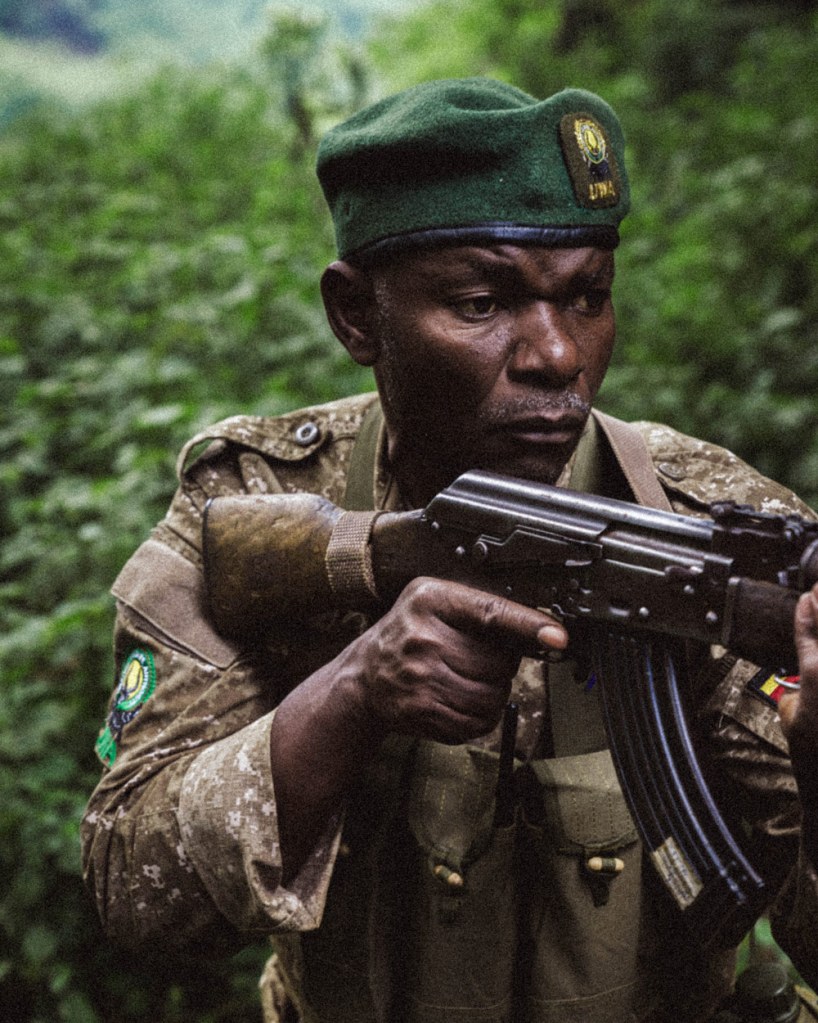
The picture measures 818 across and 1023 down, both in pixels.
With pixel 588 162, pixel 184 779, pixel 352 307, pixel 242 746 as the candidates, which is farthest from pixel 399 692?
pixel 588 162

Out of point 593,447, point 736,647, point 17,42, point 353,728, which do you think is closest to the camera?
point 736,647

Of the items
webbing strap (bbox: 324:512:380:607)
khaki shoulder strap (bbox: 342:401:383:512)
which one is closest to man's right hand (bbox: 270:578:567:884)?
webbing strap (bbox: 324:512:380:607)

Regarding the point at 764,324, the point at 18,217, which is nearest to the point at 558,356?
the point at 764,324

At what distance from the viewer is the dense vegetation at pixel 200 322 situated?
2.87 meters

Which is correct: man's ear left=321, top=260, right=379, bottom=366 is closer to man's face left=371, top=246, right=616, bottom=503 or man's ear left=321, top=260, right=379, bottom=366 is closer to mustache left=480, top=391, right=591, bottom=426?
man's face left=371, top=246, right=616, bottom=503

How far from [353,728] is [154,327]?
176 inches

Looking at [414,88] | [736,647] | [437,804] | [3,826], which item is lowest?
[3,826]

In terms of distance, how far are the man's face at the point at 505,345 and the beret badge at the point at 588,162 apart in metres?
0.10

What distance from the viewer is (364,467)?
2.03 m

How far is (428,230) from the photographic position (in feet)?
5.44

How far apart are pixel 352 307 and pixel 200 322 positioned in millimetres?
3411

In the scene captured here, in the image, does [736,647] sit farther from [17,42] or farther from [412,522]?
[17,42]

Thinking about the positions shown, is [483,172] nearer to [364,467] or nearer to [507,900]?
[364,467]

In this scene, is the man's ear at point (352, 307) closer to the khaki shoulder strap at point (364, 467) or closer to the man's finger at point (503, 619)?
the khaki shoulder strap at point (364, 467)
